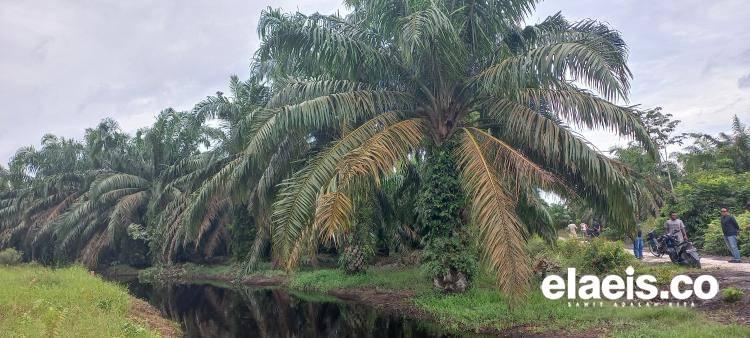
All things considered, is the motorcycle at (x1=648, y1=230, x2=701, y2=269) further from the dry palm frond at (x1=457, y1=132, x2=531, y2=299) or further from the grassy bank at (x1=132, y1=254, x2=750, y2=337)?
the dry palm frond at (x1=457, y1=132, x2=531, y2=299)

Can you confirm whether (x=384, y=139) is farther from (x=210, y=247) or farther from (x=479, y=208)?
(x=210, y=247)

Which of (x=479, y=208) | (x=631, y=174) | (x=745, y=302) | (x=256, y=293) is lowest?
(x=256, y=293)

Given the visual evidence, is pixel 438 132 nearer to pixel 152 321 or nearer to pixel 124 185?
pixel 152 321

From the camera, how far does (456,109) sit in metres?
12.0

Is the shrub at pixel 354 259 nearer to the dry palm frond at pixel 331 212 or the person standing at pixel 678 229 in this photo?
the dry palm frond at pixel 331 212

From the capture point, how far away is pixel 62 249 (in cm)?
2972

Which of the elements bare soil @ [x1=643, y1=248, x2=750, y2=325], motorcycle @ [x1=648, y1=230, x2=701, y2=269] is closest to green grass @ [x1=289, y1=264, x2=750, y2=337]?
bare soil @ [x1=643, y1=248, x2=750, y2=325]

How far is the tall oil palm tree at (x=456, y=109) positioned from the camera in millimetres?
8953

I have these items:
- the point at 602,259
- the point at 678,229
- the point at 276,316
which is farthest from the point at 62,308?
the point at 678,229

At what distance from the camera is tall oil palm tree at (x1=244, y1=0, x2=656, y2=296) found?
29.4 feet

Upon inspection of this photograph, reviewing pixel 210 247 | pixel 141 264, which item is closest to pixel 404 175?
pixel 210 247

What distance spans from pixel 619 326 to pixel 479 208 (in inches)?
118
